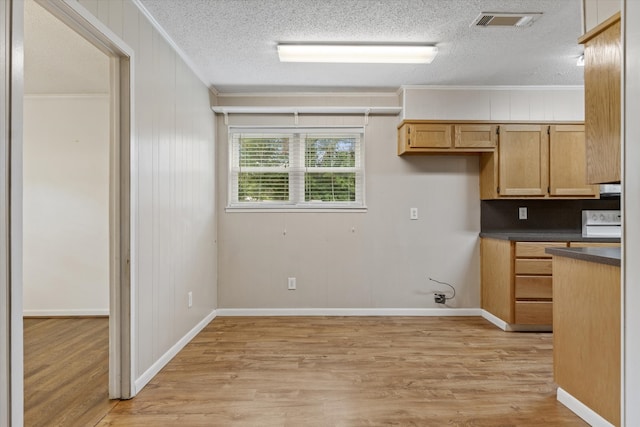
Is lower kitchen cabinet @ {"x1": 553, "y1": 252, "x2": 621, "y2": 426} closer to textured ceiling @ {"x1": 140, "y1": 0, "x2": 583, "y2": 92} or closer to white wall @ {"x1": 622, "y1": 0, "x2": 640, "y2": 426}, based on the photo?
white wall @ {"x1": 622, "y1": 0, "x2": 640, "y2": 426}

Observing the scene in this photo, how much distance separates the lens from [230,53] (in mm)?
3174

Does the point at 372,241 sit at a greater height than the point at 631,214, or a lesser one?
lesser

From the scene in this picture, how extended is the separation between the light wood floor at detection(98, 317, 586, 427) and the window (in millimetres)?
1364

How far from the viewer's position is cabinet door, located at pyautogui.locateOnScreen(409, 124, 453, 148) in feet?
12.9

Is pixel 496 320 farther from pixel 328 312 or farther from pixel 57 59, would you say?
pixel 57 59

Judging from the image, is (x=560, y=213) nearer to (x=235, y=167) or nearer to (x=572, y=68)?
(x=572, y=68)

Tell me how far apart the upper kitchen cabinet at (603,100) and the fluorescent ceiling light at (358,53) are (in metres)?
1.23

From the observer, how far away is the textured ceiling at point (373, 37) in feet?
8.06

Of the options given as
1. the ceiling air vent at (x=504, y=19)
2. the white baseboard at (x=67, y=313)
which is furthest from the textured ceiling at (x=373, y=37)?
the white baseboard at (x=67, y=313)

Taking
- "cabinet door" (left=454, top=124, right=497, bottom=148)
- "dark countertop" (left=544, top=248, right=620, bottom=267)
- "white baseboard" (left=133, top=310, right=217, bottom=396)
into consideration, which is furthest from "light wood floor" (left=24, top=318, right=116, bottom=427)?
"cabinet door" (left=454, top=124, right=497, bottom=148)

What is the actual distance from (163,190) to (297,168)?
1.77m

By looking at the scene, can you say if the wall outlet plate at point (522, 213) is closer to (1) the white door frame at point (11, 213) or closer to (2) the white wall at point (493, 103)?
(2) the white wall at point (493, 103)

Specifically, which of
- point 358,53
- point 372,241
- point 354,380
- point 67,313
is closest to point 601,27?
point 358,53

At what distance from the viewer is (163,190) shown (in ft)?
9.18
